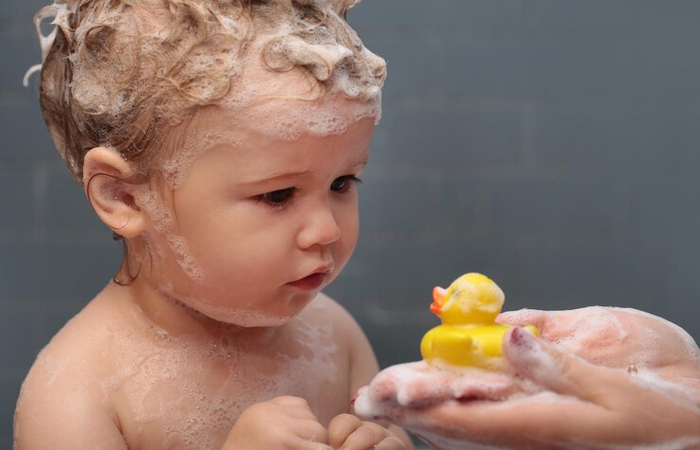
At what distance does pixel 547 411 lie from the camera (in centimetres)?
95

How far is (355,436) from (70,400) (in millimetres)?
390

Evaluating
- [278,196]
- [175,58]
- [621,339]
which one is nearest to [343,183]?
[278,196]

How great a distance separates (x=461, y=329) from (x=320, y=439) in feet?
0.96

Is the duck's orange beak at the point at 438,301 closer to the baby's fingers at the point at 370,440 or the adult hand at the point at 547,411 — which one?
the adult hand at the point at 547,411

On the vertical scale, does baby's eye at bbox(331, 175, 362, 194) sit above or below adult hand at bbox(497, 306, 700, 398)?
above

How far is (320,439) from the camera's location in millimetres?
1193

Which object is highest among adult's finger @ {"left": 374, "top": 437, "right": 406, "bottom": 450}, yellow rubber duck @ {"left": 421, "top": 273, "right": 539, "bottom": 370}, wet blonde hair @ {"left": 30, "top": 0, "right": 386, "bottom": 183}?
wet blonde hair @ {"left": 30, "top": 0, "right": 386, "bottom": 183}

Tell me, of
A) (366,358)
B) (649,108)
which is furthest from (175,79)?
(649,108)

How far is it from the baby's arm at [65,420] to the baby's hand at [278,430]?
0.17 metres

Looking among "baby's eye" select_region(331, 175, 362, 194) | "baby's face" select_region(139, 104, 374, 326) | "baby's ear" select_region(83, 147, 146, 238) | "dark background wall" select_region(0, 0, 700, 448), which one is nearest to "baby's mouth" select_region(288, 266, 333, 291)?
"baby's face" select_region(139, 104, 374, 326)

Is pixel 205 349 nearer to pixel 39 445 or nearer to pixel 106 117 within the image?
pixel 39 445

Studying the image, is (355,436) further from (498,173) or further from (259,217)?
(498,173)

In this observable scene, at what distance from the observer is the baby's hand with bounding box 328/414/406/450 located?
123cm

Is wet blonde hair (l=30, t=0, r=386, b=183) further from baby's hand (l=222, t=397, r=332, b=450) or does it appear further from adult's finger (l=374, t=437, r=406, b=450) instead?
adult's finger (l=374, t=437, r=406, b=450)
